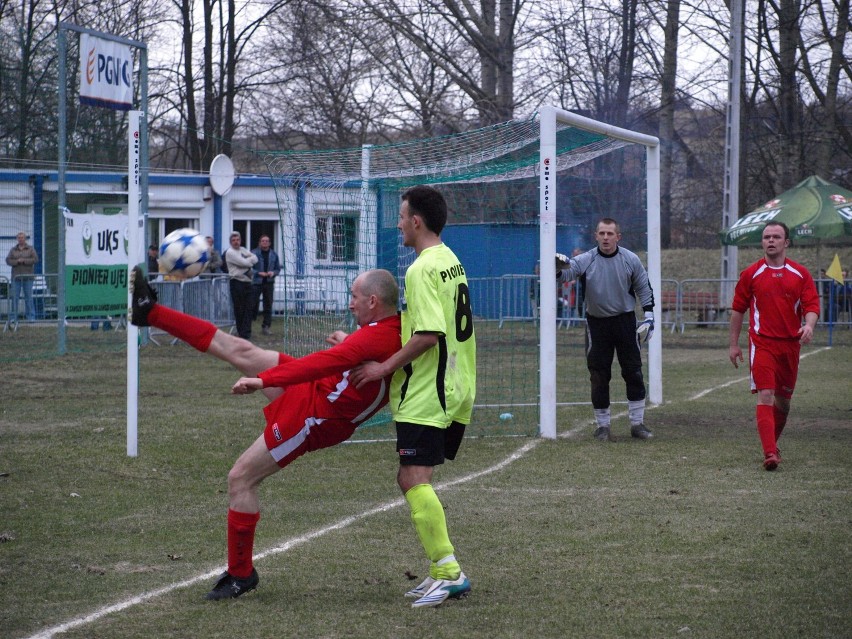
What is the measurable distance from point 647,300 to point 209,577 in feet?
19.7

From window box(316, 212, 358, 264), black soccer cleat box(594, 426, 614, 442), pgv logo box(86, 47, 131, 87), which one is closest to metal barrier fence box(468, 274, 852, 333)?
window box(316, 212, 358, 264)

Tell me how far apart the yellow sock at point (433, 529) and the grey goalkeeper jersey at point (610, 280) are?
5315 mm

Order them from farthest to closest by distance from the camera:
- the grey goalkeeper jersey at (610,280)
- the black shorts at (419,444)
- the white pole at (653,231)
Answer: the white pole at (653,231) < the grey goalkeeper jersey at (610,280) < the black shorts at (419,444)

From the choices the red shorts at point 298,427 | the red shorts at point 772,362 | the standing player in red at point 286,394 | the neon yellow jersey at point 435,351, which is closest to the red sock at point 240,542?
the standing player in red at point 286,394

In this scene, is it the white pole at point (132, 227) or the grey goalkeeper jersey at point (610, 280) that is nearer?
the white pole at point (132, 227)

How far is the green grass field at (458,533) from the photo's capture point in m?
4.82

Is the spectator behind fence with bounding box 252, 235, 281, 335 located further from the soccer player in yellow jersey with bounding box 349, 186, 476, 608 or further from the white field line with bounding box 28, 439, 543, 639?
the soccer player in yellow jersey with bounding box 349, 186, 476, 608

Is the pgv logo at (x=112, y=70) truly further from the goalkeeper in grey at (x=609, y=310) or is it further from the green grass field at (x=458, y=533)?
the goalkeeper in grey at (x=609, y=310)

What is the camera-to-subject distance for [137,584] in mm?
5352

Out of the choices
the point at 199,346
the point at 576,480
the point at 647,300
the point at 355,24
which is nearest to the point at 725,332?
the point at 355,24

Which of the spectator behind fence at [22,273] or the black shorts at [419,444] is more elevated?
the spectator behind fence at [22,273]

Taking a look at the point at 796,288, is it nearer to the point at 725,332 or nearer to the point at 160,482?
the point at 160,482

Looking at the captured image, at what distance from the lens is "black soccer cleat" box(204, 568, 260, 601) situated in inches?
200

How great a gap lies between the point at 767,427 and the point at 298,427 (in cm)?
479
